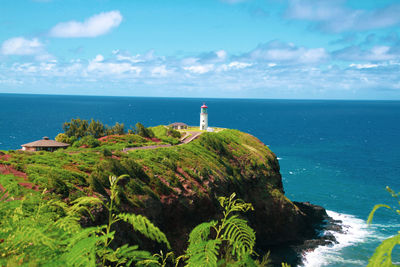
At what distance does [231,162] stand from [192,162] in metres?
10.5

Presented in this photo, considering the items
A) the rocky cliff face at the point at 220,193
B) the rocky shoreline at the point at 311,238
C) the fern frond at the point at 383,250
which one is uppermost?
the fern frond at the point at 383,250

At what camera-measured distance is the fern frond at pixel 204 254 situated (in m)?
4.10

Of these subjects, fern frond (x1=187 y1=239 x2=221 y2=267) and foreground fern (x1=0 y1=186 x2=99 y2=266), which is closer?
foreground fern (x1=0 y1=186 x2=99 y2=266)

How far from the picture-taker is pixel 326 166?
254ft

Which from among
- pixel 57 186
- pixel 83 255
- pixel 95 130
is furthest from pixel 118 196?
pixel 95 130

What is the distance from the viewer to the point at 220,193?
35.0 m

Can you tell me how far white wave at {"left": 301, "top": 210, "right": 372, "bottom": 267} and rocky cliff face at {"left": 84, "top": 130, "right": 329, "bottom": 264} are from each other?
1.55 meters

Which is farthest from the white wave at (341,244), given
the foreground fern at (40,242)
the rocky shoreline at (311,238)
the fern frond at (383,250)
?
the fern frond at (383,250)

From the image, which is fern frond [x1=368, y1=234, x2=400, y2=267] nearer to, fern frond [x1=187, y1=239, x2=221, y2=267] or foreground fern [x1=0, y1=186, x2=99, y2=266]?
fern frond [x1=187, y1=239, x2=221, y2=267]

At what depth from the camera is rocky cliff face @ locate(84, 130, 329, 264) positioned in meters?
28.1

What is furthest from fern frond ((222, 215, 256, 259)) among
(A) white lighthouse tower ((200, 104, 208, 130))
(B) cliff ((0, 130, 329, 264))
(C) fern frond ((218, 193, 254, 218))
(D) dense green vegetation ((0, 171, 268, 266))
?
(A) white lighthouse tower ((200, 104, 208, 130))

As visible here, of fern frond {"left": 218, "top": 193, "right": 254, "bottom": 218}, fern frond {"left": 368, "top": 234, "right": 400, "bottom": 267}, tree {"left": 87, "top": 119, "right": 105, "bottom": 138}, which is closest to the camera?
fern frond {"left": 368, "top": 234, "right": 400, "bottom": 267}

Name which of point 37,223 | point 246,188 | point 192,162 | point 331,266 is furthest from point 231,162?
point 37,223

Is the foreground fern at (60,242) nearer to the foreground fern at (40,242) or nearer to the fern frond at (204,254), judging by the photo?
the foreground fern at (40,242)
